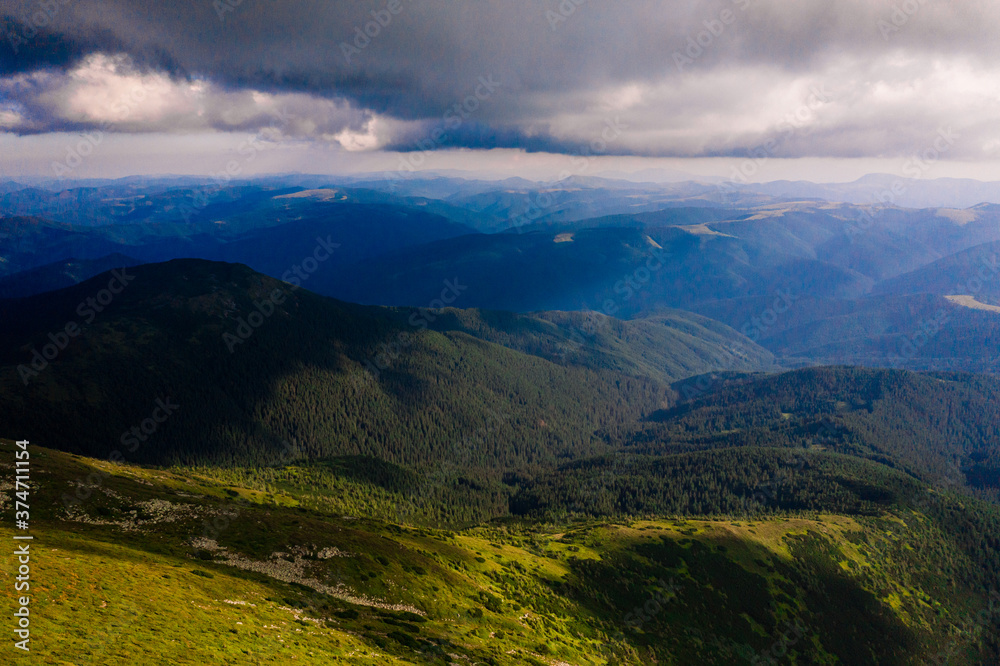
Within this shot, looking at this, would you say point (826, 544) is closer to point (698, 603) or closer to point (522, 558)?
point (698, 603)

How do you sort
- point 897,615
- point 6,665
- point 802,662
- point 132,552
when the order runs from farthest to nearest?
point 897,615 → point 802,662 → point 132,552 → point 6,665

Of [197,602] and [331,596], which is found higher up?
[197,602]

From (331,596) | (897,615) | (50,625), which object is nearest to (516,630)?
(331,596)

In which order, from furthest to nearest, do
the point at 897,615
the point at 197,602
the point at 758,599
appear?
the point at 897,615 → the point at 758,599 → the point at 197,602

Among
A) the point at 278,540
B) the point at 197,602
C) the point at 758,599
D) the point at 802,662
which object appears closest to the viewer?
the point at 197,602

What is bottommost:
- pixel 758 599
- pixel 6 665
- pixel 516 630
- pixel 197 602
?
pixel 758 599

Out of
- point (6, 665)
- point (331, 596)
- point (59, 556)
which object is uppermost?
point (6, 665)

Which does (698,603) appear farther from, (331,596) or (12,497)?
(12,497)

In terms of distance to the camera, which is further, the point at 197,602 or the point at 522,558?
the point at 522,558

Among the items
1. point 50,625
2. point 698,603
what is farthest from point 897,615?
point 50,625
